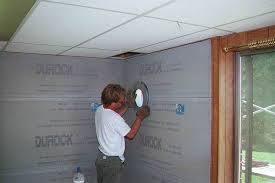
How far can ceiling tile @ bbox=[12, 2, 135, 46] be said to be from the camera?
1.94 metres

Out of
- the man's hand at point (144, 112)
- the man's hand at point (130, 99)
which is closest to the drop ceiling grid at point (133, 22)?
the man's hand at point (144, 112)

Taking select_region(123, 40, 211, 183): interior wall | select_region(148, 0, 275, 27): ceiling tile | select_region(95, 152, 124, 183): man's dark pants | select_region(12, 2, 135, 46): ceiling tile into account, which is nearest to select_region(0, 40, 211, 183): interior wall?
select_region(123, 40, 211, 183): interior wall

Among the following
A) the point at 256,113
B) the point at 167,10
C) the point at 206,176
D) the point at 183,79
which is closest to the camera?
the point at 167,10

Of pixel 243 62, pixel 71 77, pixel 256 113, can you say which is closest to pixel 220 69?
pixel 243 62

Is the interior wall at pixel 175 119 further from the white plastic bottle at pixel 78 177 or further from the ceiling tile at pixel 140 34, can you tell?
the white plastic bottle at pixel 78 177

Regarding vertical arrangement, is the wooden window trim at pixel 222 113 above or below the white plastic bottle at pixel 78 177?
above

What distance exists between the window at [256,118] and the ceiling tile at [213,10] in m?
0.61

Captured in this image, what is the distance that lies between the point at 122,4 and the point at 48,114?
7.99 ft

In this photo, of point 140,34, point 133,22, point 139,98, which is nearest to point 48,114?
point 139,98

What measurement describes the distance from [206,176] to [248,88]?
0.88m

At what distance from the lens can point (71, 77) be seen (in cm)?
400

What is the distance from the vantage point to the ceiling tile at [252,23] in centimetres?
205

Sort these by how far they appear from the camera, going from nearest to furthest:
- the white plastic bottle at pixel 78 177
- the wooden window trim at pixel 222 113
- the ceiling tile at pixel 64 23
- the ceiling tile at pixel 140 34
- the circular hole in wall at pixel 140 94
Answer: the ceiling tile at pixel 64 23
the ceiling tile at pixel 140 34
the wooden window trim at pixel 222 113
the circular hole in wall at pixel 140 94
the white plastic bottle at pixel 78 177

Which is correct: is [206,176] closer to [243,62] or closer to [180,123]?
[180,123]
